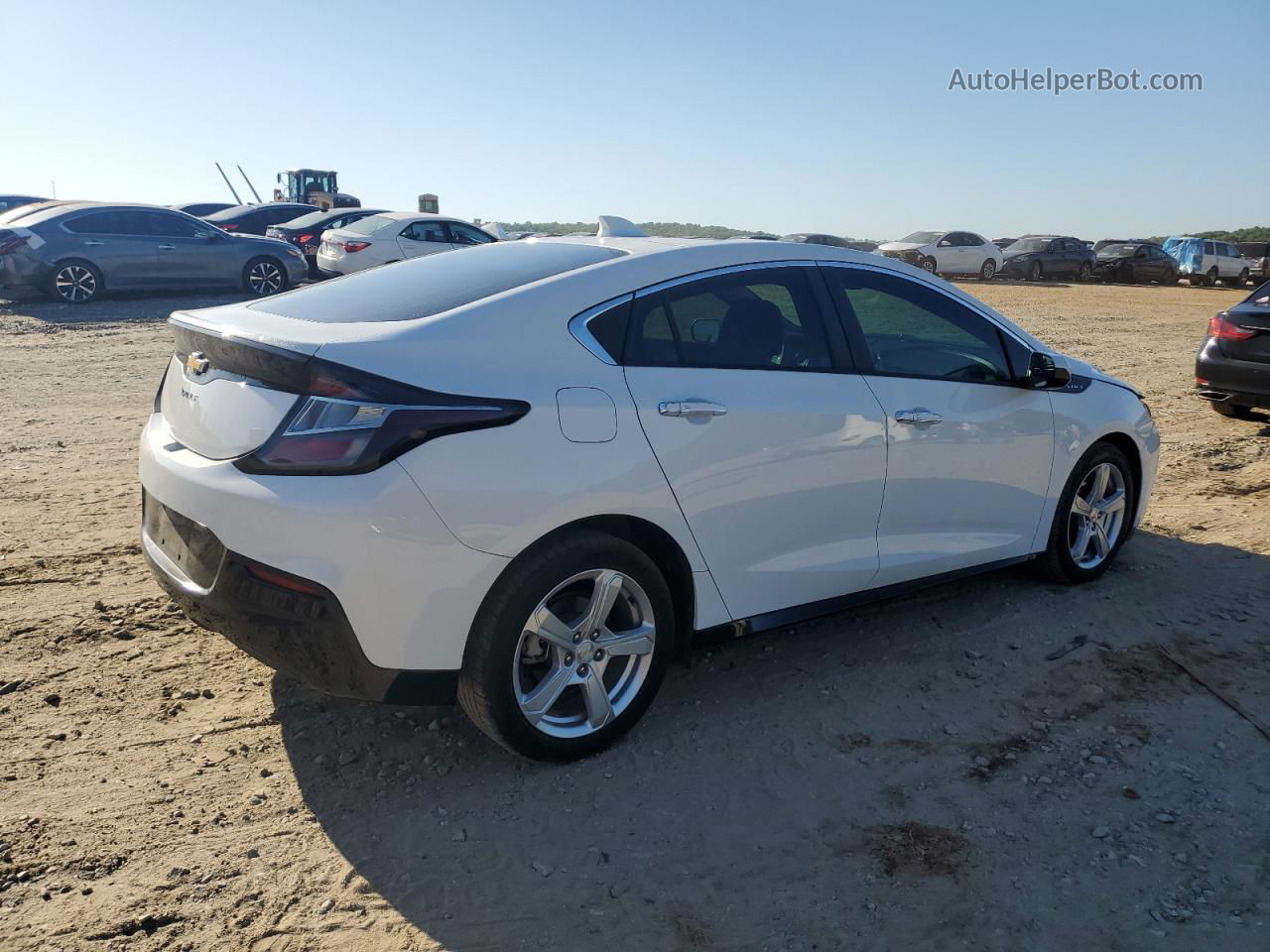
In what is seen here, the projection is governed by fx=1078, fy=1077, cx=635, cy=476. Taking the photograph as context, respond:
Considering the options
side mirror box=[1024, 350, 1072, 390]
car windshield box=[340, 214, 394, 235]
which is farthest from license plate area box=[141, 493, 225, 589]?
car windshield box=[340, 214, 394, 235]

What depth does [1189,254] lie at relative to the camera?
1442 inches

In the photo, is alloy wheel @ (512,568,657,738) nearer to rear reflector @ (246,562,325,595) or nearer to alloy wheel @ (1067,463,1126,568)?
rear reflector @ (246,562,325,595)

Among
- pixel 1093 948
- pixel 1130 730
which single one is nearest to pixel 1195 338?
pixel 1130 730

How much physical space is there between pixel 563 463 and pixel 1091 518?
3.22 m

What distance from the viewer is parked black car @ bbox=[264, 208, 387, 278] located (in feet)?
71.5

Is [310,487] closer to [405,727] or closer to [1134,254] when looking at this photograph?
[405,727]

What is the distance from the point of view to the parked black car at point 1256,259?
38.1 meters

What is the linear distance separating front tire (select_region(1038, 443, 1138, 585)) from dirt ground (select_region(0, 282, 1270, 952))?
164 millimetres

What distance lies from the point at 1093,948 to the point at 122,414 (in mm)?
7874

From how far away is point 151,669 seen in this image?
160 inches

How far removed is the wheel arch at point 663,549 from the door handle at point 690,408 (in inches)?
14.5

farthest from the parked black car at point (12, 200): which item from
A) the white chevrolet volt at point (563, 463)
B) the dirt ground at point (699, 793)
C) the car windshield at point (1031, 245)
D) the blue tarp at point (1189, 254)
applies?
the blue tarp at point (1189, 254)

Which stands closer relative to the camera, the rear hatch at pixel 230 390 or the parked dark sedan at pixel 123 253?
the rear hatch at pixel 230 390

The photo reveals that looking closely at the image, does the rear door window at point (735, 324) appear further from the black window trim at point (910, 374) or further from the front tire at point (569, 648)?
the front tire at point (569, 648)
